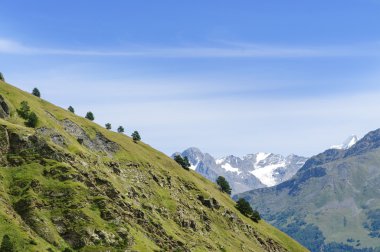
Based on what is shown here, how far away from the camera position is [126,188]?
173500 mm

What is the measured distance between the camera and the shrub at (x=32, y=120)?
170500 millimetres

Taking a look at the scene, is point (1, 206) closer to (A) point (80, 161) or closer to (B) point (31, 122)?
(A) point (80, 161)

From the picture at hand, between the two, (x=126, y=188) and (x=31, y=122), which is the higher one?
(x=31, y=122)

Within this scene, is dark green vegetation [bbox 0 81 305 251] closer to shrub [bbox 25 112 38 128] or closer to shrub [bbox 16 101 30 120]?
shrub [bbox 16 101 30 120]

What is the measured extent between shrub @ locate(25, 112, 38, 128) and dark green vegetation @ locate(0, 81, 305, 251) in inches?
88.3

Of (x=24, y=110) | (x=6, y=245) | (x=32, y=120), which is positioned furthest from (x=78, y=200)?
(x=24, y=110)

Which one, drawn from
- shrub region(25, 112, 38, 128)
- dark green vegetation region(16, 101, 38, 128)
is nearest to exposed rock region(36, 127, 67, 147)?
shrub region(25, 112, 38, 128)

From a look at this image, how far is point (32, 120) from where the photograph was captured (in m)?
172

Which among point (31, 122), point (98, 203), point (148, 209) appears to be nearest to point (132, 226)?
point (98, 203)

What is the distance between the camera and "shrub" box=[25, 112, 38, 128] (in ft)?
559

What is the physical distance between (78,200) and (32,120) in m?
48.6

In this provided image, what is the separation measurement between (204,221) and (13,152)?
8335cm

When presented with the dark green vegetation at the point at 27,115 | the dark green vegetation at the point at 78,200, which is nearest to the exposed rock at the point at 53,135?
the dark green vegetation at the point at 78,200

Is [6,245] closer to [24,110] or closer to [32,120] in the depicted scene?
[32,120]
